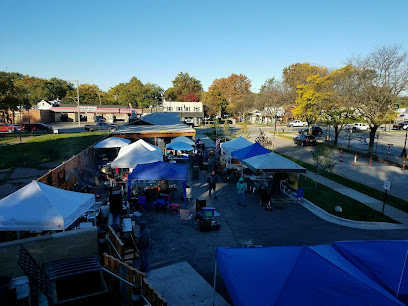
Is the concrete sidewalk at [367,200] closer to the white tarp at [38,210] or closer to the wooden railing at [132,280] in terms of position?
the wooden railing at [132,280]

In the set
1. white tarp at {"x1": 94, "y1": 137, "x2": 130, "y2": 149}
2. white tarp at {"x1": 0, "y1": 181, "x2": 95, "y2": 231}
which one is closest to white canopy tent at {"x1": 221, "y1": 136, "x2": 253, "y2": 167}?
white tarp at {"x1": 94, "y1": 137, "x2": 130, "y2": 149}

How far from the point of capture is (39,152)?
83.3 feet

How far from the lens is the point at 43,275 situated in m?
5.86

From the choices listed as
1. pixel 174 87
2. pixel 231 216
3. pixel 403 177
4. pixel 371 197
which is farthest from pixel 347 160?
pixel 174 87

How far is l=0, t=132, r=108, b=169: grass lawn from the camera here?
2119 centimetres

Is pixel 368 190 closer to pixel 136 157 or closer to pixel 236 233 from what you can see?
pixel 236 233

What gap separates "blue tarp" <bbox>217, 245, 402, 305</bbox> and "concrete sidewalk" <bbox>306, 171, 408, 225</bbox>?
29.2 ft

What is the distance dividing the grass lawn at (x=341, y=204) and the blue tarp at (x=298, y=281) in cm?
773

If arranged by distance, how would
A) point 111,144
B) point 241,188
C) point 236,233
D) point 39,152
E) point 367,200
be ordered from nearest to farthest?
point 236,233 → point 241,188 → point 367,200 → point 111,144 → point 39,152

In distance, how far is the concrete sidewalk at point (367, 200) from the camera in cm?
1173

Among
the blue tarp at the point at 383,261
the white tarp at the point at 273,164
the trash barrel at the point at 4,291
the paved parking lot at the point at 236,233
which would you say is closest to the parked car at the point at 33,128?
the paved parking lot at the point at 236,233

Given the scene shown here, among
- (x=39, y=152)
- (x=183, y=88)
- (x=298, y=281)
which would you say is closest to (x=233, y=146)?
(x=298, y=281)

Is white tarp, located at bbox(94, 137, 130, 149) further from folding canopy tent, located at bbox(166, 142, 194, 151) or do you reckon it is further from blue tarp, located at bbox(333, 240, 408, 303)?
blue tarp, located at bbox(333, 240, 408, 303)

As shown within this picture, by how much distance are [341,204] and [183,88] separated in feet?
322
